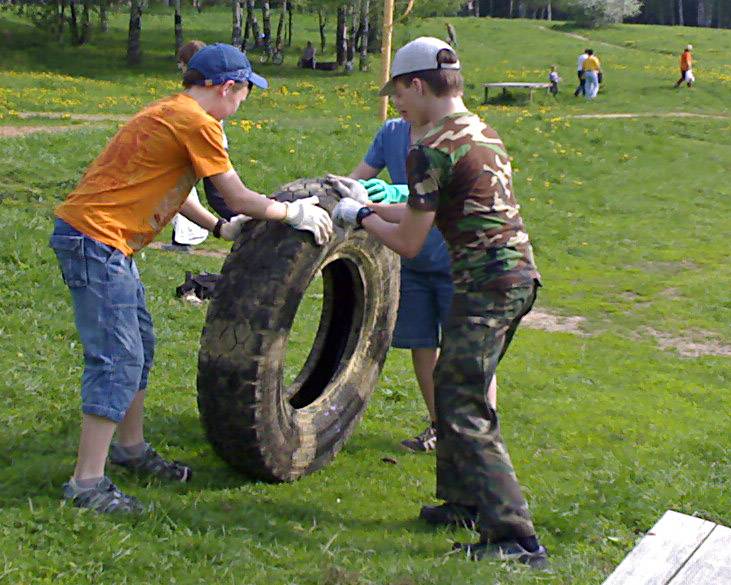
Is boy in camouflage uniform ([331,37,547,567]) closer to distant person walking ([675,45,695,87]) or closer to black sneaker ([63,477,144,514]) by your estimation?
black sneaker ([63,477,144,514])

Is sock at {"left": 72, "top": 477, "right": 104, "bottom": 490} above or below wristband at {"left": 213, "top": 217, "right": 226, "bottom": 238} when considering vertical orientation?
below

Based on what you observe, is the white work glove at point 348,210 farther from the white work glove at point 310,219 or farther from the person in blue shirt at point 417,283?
the person in blue shirt at point 417,283

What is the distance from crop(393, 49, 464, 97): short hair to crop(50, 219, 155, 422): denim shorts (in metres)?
1.33

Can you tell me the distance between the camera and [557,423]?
252 inches

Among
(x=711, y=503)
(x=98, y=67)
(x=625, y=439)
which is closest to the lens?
(x=711, y=503)

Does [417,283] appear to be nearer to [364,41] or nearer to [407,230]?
[407,230]

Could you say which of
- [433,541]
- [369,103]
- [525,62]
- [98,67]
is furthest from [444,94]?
[525,62]

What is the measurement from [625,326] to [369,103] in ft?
64.2

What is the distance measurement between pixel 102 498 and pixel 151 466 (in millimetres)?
602

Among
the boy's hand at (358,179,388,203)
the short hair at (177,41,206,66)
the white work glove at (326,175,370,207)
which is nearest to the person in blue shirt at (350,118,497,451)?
the boy's hand at (358,179,388,203)

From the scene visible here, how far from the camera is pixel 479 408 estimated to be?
4.13 metres

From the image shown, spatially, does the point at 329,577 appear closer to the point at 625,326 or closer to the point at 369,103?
the point at 625,326

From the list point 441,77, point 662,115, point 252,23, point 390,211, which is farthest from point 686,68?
point 441,77

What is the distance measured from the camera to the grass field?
3902 millimetres
